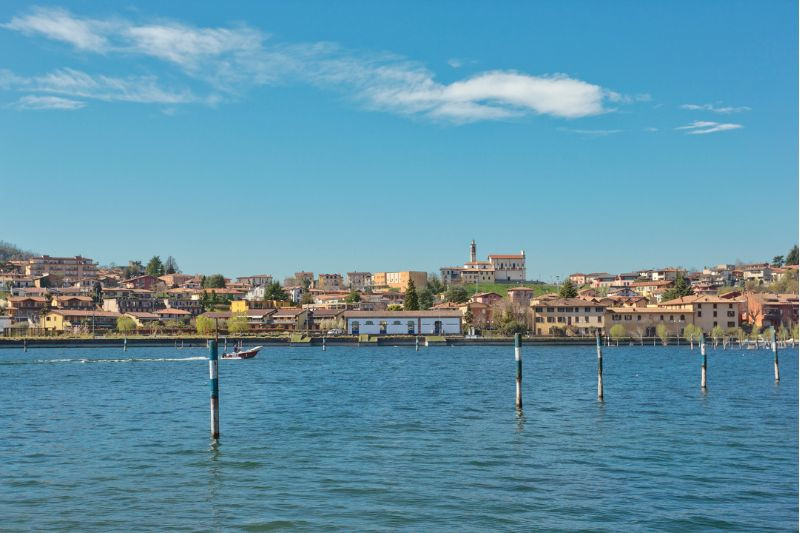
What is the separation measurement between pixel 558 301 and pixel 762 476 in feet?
380

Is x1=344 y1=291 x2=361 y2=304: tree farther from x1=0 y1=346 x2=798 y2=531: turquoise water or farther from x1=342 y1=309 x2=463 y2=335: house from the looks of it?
x1=0 y1=346 x2=798 y2=531: turquoise water

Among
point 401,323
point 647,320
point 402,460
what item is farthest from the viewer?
point 401,323

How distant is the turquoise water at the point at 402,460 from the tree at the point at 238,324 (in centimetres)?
9116

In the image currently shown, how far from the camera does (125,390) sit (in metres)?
51.5

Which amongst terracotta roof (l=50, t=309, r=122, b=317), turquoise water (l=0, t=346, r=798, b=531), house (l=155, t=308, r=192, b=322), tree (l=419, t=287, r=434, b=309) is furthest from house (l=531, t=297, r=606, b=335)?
turquoise water (l=0, t=346, r=798, b=531)

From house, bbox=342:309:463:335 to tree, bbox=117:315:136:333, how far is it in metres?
35.9

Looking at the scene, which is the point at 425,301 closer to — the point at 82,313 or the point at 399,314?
the point at 399,314

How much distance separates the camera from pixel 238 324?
470ft

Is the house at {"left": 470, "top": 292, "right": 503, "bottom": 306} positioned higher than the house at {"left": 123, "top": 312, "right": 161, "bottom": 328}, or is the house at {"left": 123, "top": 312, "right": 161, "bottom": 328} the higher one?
the house at {"left": 470, "top": 292, "right": 503, "bottom": 306}

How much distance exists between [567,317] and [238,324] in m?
54.4

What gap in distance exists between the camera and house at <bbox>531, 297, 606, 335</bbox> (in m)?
135

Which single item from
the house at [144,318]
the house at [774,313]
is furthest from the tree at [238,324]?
the house at [774,313]

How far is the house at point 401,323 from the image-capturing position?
453ft

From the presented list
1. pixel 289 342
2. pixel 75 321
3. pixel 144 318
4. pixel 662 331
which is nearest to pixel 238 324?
pixel 289 342
